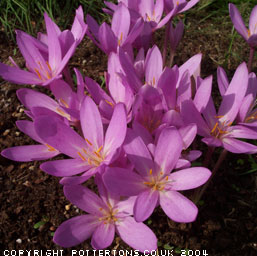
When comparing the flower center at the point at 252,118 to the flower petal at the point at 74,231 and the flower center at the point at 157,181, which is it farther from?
the flower petal at the point at 74,231

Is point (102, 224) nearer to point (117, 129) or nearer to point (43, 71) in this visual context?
point (117, 129)

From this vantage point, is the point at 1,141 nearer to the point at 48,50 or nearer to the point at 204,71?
the point at 48,50

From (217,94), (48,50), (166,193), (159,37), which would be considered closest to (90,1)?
(159,37)

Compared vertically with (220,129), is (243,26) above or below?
above

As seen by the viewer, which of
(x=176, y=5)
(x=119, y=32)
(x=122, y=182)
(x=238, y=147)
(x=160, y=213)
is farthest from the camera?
(x=160, y=213)

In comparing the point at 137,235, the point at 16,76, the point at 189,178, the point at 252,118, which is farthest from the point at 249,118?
the point at 16,76

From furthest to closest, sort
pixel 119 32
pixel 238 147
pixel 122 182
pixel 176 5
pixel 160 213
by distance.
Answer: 1. pixel 160 213
2. pixel 176 5
3. pixel 119 32
4. pixel 238 147
5. pixel 122 182

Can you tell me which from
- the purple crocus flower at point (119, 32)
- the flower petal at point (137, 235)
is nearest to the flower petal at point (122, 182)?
the flower petal at point (137, 235)

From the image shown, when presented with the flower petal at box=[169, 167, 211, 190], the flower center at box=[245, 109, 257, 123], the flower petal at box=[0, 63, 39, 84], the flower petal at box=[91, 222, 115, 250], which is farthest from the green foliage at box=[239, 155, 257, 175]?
the flower petal at box=[0, 63, 39, 84]
